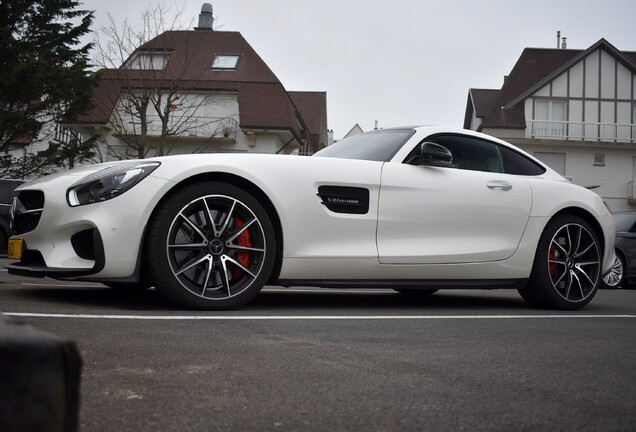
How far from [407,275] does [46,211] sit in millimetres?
2353

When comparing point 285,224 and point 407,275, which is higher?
point 285,224

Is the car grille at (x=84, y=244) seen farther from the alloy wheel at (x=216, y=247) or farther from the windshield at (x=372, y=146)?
the windshield at (x=372, y=146)

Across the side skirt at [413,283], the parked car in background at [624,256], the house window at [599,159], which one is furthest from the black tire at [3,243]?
the house window at [599,159]

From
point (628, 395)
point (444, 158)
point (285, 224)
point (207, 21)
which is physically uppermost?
point (207, 21)

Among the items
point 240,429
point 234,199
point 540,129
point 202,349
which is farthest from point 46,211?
point 540,129

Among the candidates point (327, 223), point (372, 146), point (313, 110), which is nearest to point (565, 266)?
point (372, 146)

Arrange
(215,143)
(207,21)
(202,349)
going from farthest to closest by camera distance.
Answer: (207,21)
(215,143)
(202,349)

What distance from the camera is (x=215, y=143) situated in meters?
31.0

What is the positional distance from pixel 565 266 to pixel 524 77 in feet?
116

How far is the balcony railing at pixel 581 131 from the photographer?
3650 centimetres

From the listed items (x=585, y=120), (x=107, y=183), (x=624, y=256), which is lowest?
(x=624, y=256)

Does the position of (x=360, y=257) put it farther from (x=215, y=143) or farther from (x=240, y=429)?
(x=215, y=143)

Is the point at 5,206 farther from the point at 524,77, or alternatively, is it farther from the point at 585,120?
the point at 524,77

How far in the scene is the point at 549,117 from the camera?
37000mm
